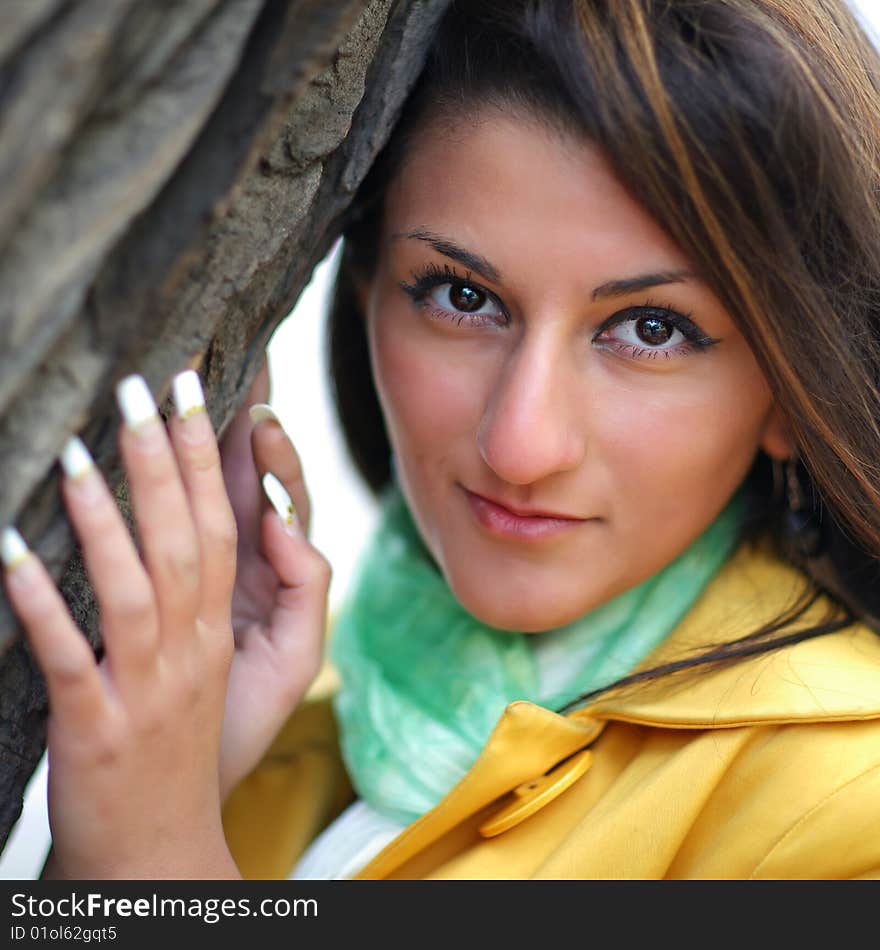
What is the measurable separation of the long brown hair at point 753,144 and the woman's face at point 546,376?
5cm

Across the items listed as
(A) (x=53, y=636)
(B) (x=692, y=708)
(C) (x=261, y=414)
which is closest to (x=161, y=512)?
(A) (x=53, y=636)

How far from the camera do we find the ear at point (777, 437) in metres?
1.81

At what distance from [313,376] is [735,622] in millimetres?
4202

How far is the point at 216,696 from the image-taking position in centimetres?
146

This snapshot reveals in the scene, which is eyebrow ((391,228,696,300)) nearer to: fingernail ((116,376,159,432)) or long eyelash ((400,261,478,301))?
long eyelash ((400,261,478,301))

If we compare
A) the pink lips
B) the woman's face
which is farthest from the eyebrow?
the pink lips

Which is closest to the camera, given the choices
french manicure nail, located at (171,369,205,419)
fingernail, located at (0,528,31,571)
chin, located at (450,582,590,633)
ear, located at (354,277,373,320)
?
fingernail, located at (0,528,31,571)

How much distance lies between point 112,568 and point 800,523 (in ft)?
4.16

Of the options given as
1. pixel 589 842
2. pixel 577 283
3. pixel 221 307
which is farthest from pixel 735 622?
pixel 221 307

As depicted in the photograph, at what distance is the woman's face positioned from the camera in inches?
61.3

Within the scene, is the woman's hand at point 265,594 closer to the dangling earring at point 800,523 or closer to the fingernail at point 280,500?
the fingernail at point 280,500

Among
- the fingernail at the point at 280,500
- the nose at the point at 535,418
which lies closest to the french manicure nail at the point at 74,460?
the nose at the point at 535,418
